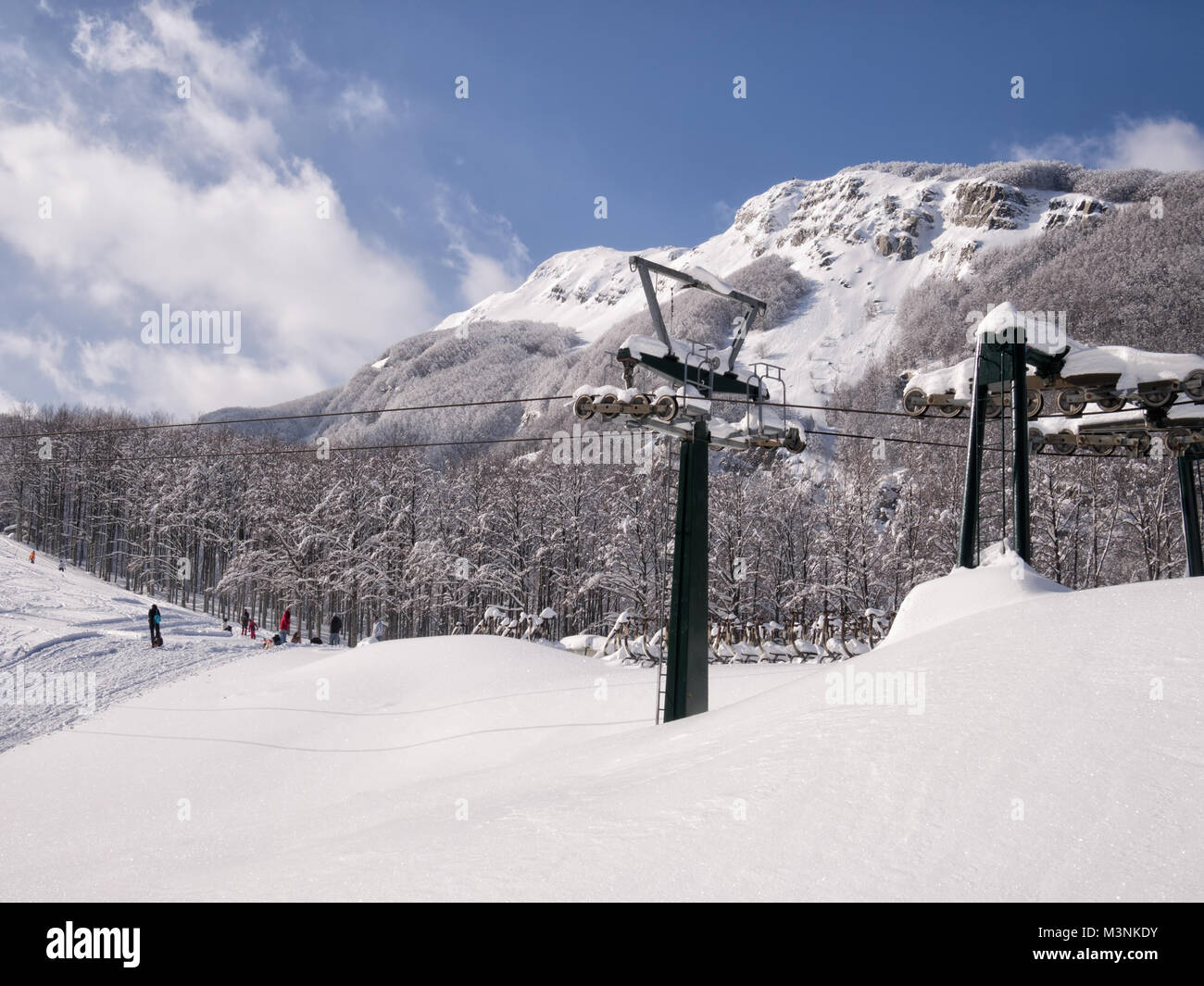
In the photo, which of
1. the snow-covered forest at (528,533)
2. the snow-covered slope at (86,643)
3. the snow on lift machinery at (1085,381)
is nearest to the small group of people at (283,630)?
the snow-covered slope at (86,643)

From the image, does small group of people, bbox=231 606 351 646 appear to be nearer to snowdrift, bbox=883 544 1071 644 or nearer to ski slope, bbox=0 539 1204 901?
ski slope, bbox=0 539 1204 901

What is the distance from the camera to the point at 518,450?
11250 cm

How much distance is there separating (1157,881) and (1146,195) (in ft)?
678

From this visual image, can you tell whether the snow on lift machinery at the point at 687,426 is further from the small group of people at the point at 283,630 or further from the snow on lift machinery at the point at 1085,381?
the small group of people at the point at 283,630

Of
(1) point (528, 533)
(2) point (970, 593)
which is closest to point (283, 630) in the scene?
(1) point (528, 533)

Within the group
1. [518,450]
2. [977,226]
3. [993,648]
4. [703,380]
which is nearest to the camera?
[993,648]

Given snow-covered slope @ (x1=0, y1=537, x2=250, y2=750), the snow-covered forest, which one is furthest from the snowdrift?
the snow-covered forest

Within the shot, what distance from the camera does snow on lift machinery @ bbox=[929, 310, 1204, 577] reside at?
372 inches

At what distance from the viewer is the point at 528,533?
1774 inches

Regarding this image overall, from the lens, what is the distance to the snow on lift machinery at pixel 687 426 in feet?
36.6

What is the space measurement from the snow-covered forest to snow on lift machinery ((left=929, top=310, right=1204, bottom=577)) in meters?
18.3

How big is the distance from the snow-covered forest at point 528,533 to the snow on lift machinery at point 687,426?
2012 centimetres
